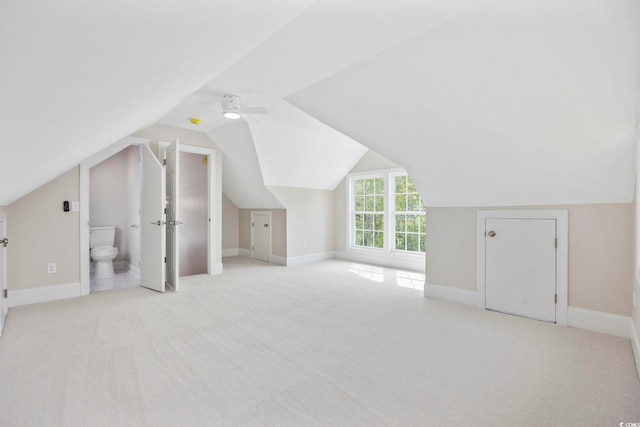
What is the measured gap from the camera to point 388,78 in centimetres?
238

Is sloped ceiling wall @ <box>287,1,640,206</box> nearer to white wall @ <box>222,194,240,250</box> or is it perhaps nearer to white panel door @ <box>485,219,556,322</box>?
white panel door @ <box>485,219,556,322</box>

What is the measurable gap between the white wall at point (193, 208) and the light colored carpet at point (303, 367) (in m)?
2.75

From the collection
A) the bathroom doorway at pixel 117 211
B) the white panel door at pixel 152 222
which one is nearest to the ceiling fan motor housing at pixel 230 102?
the white panel door at pixel 152 222

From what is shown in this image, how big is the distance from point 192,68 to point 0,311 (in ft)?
9.40

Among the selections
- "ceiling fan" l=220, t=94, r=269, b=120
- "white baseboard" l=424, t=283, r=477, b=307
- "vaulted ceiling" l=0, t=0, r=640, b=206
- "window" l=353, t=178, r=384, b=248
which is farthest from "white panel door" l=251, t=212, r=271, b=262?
"white baseboard" l=424, t=283, r=477, b=307

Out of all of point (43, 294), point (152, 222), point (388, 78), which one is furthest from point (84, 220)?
point (388, 78)

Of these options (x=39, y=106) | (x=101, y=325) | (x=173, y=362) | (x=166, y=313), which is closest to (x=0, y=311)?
(x=101, y=325)

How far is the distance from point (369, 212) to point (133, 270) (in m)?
4.36

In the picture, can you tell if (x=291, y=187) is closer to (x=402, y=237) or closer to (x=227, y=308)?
(x=402, y=237)

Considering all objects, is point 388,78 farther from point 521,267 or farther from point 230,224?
point 230,224

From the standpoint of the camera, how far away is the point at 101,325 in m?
2.77

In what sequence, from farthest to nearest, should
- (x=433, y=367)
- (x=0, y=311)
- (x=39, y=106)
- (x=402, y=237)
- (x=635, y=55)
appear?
1. (x=402, y=237)
2. (x=0, y=311)
3. (x=433, y=367)
4. (x=635, y=55)
5. (x=39, y=106)

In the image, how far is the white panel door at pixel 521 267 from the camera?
2957 millimetres

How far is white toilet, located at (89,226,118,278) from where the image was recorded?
4676mm
